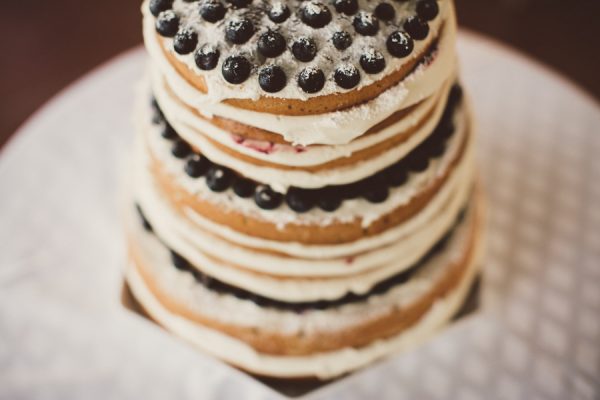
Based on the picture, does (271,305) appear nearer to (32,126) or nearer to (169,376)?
(169,376)

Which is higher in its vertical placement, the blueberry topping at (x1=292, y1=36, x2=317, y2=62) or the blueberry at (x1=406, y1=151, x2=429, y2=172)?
the blueberry topping at (x1=292, y1=36, x2=317, y2=62)

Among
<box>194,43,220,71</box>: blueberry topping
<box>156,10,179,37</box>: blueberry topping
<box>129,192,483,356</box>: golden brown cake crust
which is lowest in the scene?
<box>129,192,483,356</box>: golden brown cake crust

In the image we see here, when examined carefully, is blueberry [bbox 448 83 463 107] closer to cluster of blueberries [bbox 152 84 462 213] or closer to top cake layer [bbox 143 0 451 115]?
cluster of blueberries [bbox 152 84 462 213]

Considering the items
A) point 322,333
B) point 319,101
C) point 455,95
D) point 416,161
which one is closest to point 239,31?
point 319,101

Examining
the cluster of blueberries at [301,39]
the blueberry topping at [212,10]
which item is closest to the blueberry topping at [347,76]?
the cluster of blueberries at [301,39]

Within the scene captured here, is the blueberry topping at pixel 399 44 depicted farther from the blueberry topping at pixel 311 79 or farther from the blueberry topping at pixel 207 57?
the blueberry topping at pixel 207 57

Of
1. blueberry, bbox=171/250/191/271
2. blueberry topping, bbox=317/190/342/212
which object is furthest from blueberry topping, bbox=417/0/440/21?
blueberry, bbox=171/250/191/271
